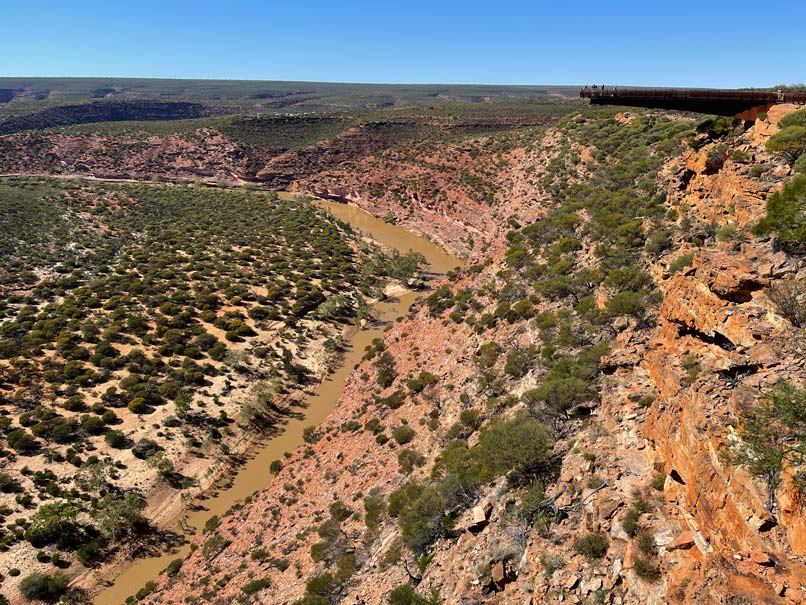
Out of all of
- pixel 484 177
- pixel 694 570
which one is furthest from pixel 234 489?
pixel 484 177

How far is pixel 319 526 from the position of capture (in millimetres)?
Answer: 20578

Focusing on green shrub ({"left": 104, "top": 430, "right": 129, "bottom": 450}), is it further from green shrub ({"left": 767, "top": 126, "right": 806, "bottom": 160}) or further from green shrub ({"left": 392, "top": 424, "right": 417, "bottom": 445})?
green shrub ({"left": 767, "top": 126, "right": 806, "bottom": 160})

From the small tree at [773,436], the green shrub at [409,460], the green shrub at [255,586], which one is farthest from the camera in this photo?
the green shrub at [409,460]

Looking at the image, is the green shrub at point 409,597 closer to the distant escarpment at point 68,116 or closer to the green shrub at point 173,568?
the green shrub at point 173,568

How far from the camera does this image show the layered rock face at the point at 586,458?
934 cm

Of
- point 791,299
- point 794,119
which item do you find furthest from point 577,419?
point 794,119

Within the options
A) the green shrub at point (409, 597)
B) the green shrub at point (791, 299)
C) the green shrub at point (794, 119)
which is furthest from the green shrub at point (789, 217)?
the green shrub at point (409, 597)

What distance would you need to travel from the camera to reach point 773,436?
869 centimetres

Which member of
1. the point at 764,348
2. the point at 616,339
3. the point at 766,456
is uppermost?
the point at 764,348

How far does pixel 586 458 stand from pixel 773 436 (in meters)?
6.07

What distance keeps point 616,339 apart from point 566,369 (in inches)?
97.8

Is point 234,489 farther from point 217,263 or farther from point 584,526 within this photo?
point 217,263

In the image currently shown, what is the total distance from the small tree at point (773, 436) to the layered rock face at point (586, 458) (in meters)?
0.21

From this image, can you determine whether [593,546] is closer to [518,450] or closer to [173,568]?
[518,450]
